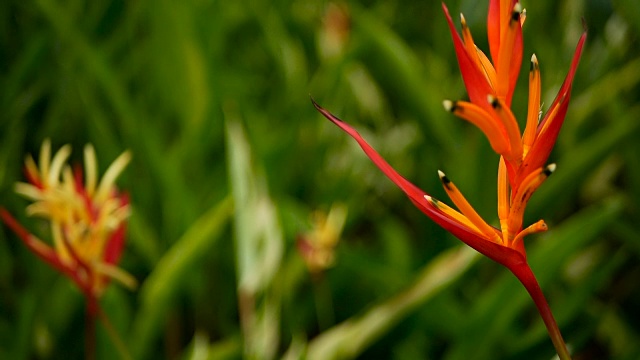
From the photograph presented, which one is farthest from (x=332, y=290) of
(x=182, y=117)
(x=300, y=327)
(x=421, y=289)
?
(x=182, y=117)

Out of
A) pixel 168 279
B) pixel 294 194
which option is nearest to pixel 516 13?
pixel 168 279

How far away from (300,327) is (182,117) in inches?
11.4

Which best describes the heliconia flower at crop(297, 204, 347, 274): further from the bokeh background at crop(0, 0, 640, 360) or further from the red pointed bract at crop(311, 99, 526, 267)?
the red pointed bract at crop(311, 99, 526, 267)

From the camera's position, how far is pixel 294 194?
2.80ft

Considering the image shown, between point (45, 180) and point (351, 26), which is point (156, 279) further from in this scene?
point (351, 26)

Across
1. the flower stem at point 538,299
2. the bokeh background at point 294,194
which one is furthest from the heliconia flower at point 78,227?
the flower stem at point 538,299

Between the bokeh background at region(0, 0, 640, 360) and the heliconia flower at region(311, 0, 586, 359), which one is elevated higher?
the heliconia flower at region(311, 0, 586, 359)

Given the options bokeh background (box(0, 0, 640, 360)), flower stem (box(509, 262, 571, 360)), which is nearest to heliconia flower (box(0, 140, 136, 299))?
bokeh background (box(0, 0, 640, 360))

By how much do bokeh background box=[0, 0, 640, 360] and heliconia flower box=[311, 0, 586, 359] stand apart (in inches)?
11.1

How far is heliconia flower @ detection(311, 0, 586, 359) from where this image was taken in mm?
196

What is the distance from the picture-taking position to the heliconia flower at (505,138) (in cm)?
20

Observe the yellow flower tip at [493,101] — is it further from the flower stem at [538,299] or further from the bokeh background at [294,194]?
the bokeh background at [294,194]

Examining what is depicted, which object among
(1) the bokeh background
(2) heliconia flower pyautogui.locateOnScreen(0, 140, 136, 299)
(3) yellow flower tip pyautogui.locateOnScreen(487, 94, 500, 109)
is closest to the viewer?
(3) yellow flower tip pyautogui.locateOnScreen(487, 94, 500, 109)

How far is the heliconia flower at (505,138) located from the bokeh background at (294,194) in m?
0.28
